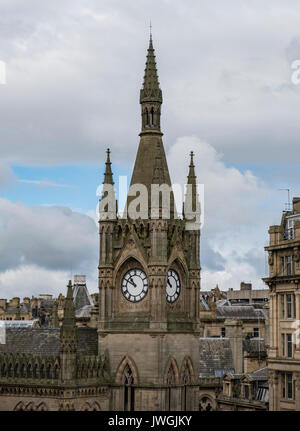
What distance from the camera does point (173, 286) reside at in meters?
80.9

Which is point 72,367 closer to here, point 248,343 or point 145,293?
point 145,293

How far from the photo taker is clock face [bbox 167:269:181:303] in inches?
3155

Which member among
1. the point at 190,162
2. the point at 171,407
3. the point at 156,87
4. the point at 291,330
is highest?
the point at 156,87

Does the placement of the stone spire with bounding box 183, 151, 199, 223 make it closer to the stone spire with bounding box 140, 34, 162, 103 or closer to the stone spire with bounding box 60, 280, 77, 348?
the stone spire with bounding box 140, 34, 162, 103

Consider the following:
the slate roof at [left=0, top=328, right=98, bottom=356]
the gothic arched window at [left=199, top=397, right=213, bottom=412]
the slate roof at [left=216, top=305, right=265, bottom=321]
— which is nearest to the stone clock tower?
the slate roof at [left=0, top=328, right=98, bottom=356]

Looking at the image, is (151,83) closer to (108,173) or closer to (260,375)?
(108,173)

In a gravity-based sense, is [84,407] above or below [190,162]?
below

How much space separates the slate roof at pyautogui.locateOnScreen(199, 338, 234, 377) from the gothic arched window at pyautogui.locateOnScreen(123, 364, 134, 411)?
23.9 metres

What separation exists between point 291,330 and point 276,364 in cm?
365

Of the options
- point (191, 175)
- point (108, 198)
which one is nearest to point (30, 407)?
point (108, 198)

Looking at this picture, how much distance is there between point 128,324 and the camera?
3123 inches

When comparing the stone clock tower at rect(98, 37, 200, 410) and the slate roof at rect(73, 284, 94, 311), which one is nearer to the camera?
the stone clock tower at rect(98, 37, 200, 410)

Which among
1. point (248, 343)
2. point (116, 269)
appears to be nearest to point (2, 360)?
point (116, 269)
